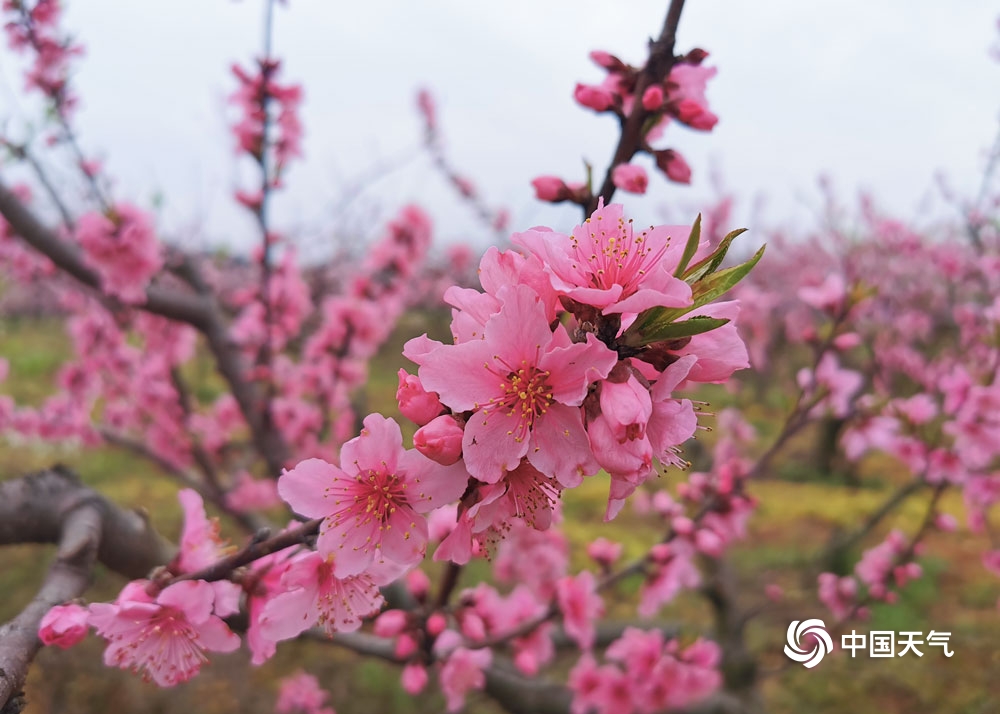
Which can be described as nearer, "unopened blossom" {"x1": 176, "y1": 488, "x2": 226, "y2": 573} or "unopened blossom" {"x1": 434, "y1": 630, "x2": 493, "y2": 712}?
"unopened blossom" {"x1": 176, "y1": 488, "x2": 226, "y2": 573}

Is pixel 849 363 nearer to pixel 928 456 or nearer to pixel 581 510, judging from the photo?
pixel 581 510

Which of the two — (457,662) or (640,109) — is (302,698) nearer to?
(457,662)

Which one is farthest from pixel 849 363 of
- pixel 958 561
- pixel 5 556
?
pixel 5 556

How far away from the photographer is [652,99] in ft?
3.76

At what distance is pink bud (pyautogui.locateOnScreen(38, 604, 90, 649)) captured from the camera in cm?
88

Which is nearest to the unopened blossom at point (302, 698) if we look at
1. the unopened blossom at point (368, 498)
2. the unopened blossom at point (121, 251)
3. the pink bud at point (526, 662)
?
the pink bud at point (526, 662)

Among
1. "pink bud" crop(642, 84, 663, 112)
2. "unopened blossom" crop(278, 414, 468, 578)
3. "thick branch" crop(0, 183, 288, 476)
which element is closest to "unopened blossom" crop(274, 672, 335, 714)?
"thick branch" crop(0, 183, 288, 476)

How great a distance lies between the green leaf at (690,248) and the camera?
2.47 feet

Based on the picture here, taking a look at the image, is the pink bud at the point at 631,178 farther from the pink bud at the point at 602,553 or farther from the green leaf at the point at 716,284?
the pink bud at the point at 602,553

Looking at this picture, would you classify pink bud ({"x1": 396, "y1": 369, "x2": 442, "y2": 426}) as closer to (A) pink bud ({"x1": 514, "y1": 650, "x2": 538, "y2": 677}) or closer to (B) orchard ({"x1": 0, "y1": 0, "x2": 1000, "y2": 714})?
(B) orchard ({"x1": 0, "y1": 0, "x2": 1000, "y2": 714})

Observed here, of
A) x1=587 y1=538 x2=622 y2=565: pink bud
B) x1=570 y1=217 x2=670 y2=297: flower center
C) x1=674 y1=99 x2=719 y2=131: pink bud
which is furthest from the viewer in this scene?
x1=587 y1=538 x2=622 y2=565: pink bud

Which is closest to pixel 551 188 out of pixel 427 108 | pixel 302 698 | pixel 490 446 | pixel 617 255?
pixel 617 255

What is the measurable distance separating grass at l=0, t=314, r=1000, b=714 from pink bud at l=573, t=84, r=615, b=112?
1.50 m

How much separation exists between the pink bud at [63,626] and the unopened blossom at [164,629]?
17mm
